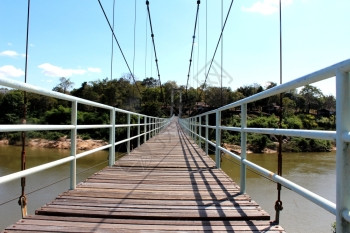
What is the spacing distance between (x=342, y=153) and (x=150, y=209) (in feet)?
4.08

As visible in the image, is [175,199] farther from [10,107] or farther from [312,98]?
[312,98]

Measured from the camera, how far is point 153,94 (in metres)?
59.8

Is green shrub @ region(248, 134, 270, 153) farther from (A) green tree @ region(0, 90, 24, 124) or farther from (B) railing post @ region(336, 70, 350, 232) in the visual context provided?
(B) railing post @ region(336, 70, 350, 232)

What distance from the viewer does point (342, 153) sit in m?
1.07

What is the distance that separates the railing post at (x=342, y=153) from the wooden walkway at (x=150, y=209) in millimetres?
615

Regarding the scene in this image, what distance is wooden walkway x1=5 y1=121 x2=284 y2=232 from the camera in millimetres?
1641

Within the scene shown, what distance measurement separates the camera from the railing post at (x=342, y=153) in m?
1.06

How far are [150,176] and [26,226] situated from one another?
169 centimetres

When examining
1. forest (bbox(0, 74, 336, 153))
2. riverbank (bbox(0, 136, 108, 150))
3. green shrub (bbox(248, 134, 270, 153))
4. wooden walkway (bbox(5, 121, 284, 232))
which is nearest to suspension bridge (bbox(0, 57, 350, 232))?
wooden walkway (bbox(5, 121, 284, 232))

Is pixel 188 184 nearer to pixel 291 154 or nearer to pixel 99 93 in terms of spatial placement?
pixel 291 154

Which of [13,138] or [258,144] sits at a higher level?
[13,138]

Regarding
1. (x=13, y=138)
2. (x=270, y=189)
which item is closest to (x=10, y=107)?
(x=13, y=138)

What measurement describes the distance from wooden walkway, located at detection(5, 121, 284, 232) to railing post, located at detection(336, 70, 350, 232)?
615mm

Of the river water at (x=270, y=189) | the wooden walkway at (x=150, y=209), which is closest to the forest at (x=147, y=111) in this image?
the river water at (x=270, y=189)
